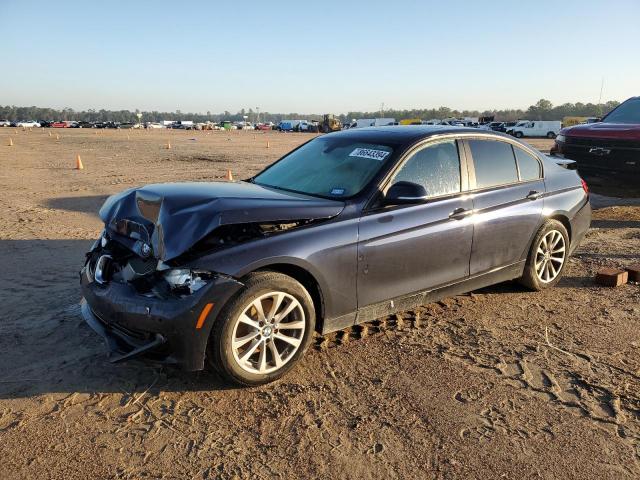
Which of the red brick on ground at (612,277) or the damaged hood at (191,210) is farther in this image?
the red brick on ground at (612,277)

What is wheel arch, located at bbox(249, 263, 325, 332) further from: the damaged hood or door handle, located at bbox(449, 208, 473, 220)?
door handle, located at bbox(449, 208, 473, 220)

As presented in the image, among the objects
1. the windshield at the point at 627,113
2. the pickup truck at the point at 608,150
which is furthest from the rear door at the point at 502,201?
the windshield at the point at 627,113

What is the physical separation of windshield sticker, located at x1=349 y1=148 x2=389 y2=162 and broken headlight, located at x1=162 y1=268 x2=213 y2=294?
5.85 ft

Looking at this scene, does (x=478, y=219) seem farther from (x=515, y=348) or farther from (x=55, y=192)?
(x=55, y=192)

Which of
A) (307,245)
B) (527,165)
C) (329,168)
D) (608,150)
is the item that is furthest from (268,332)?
(608,150)

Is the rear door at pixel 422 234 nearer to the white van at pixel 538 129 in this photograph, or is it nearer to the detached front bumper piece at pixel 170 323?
the detached front bumper piece at pixel 170 323

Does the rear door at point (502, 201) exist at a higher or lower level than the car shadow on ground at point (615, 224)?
higher

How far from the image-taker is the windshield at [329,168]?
4156 mm

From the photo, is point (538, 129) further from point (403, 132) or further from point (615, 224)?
point (403, 132)

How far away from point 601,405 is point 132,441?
2853mm

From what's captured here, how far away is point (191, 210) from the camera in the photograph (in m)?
3.40

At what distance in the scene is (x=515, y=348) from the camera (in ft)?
13.5

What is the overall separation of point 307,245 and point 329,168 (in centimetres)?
116

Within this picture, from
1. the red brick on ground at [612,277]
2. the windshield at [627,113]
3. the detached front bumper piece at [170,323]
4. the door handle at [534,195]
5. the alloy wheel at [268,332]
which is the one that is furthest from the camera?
the windshield at [627,113]
